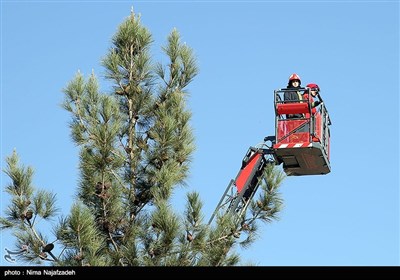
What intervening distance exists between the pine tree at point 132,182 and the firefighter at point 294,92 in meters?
2.45

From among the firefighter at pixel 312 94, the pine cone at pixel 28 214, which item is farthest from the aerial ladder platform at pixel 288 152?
the pine cone at pixel 28 214

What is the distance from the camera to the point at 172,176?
1392cm

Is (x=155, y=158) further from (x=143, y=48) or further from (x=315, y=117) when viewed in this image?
(x=315, y=117)

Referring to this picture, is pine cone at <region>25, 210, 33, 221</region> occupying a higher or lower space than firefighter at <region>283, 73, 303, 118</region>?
lower

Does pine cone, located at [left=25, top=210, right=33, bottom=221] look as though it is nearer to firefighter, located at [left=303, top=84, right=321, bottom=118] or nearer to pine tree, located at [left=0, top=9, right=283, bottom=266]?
pine tree, located at [left=0, top=9, right=283, bottom=266]

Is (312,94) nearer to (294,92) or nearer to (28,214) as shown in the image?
(294,92)

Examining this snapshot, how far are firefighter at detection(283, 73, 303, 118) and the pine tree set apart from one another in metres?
2.45

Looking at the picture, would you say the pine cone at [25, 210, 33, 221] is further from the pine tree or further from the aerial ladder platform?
the aerial ladder platform

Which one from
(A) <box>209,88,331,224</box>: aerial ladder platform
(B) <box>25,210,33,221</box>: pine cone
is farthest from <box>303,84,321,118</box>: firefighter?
(B) <box>25,210,33,221</box>: pine cone

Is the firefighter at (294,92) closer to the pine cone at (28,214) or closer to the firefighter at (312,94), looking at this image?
the firefighter at (312,94)

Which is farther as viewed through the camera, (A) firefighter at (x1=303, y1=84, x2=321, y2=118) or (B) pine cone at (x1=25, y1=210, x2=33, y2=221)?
(A) firefighter at (x1=303, y1=84, x2=321, y2=118)

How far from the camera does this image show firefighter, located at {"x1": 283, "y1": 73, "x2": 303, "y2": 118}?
16.9 metres

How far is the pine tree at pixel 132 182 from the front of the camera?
13258 millimetres
